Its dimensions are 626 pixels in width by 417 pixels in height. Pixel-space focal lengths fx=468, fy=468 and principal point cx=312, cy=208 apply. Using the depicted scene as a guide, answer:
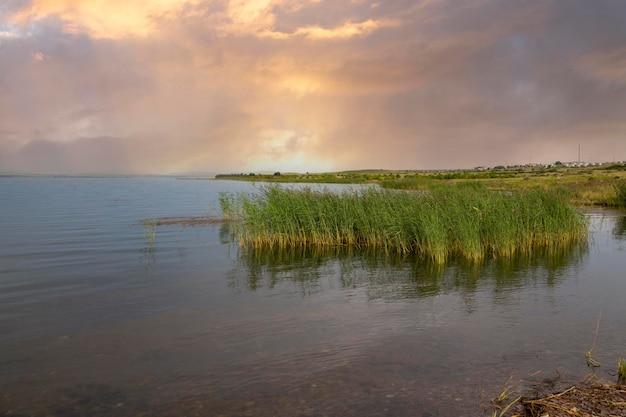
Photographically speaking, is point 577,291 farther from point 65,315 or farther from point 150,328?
point 65,315

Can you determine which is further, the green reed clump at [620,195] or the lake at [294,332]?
the green reed clump at [620,195]

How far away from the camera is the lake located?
279 inches

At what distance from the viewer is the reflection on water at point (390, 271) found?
1400cm

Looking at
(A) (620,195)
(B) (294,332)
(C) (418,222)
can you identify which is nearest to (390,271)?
(C) (418,222)

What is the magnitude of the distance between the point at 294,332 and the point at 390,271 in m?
6.92

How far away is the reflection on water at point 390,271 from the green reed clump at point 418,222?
3.09 ft

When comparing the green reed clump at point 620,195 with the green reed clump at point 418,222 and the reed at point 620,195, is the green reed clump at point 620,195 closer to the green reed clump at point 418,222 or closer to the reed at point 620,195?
the reed at point 620,195

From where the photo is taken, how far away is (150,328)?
33.9 ft

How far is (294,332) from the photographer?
997cm

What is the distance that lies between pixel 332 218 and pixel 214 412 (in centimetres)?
1543

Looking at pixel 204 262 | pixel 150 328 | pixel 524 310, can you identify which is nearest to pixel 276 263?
pixel 204 262

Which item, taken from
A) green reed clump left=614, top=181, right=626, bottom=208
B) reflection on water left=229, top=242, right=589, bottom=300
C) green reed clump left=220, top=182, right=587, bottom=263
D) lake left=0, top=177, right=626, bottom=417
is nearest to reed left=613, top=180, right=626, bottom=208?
green reed clump left=614, top=181, right=626, bottom=208

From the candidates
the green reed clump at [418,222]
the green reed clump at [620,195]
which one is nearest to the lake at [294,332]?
the green reed clump at [418,222]

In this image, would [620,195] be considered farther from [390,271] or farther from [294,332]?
[294,332]
